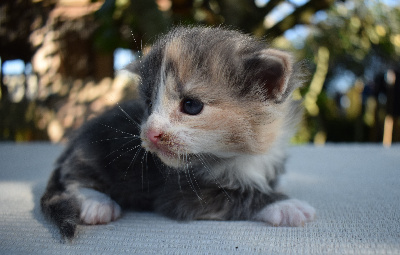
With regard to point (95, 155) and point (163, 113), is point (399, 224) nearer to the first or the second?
point (163, 113)

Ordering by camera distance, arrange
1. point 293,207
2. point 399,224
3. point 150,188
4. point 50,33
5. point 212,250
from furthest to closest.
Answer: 1. point 50,33
2. point 150,188
3. point 293,207
4. point 399,224
5. point 212,250

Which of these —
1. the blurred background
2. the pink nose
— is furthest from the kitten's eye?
the blurred background

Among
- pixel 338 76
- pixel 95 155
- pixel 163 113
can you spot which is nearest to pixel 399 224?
pixel 163 113

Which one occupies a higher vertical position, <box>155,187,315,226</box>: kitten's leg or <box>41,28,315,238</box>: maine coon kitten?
<box>41,28,315,238</box>: maine coon kitten

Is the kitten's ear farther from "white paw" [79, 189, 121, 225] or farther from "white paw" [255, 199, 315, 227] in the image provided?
"white paw" [79, 189, 121, 225]

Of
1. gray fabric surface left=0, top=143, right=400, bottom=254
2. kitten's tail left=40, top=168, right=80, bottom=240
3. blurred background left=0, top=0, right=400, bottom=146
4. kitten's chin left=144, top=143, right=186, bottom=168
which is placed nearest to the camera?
gray fabric surface left=0, top=143, right=400, bottom=254

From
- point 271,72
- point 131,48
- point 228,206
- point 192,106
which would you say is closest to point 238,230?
point 228,206
